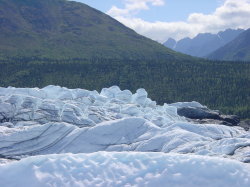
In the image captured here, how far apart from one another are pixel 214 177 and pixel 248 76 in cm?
7174

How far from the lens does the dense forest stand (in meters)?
65.7

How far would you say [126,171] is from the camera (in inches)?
384

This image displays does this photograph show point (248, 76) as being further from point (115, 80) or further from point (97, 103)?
point (97, 103)

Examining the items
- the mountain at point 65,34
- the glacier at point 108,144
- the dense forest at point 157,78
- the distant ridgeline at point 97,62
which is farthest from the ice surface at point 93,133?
the mountain at point 65,34

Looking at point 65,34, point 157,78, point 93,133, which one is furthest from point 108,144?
point 65,34

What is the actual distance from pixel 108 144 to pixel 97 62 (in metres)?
76.3

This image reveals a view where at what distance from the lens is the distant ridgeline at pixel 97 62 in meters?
70.5

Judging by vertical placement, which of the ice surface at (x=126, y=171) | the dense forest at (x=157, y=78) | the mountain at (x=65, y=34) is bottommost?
the dense forest at (x=157, y=78)

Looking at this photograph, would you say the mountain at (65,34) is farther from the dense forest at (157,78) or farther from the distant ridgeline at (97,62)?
the dense forest at (157,78)

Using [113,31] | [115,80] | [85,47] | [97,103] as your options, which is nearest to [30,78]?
[115,80]

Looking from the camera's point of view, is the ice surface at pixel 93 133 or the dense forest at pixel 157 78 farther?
the dense forest at pixel 157 78

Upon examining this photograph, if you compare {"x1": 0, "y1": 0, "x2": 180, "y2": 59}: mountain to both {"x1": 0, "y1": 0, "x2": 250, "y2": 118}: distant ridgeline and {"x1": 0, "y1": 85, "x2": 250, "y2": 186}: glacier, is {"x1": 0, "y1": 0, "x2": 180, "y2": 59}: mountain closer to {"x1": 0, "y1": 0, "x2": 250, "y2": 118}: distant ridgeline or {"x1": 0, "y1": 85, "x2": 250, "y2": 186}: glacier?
{"x1": 0, "y1": 0, "x2": 250, "y2": 118}: distant ridgeline

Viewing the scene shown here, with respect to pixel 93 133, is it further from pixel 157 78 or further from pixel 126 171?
pixel 157 78

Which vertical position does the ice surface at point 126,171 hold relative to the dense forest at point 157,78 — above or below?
above
